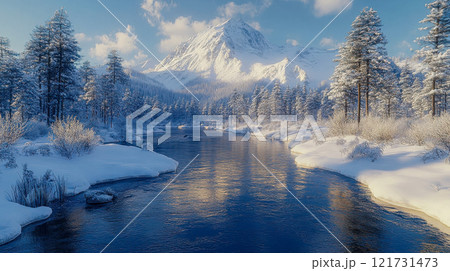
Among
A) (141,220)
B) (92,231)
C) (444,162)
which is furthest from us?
(444,162)

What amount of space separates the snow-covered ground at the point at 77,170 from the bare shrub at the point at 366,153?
1204cm

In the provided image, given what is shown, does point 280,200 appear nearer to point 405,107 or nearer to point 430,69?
point 430,69

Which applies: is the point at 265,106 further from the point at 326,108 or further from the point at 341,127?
the point at 341,127

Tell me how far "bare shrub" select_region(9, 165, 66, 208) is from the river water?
0.59 metres

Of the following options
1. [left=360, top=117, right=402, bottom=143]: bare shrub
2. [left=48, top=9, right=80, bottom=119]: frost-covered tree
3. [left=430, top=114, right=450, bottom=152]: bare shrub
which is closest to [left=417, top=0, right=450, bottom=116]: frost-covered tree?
[left=360, top=117, right=402, bottom=143]: bare shrub

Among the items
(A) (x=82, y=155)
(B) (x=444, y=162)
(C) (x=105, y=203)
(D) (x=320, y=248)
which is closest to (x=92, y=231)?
(C) (x=105, y=203)

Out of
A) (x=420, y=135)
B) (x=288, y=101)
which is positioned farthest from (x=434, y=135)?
(x=288, y=101)

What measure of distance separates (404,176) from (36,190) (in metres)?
15.7

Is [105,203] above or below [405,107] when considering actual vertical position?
below

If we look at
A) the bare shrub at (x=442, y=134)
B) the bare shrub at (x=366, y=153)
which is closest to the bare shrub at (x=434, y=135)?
the bare shrub at (x=442, y=134)

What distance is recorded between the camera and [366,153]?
1580 centimetres

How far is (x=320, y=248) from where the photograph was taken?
6781 millimetres
